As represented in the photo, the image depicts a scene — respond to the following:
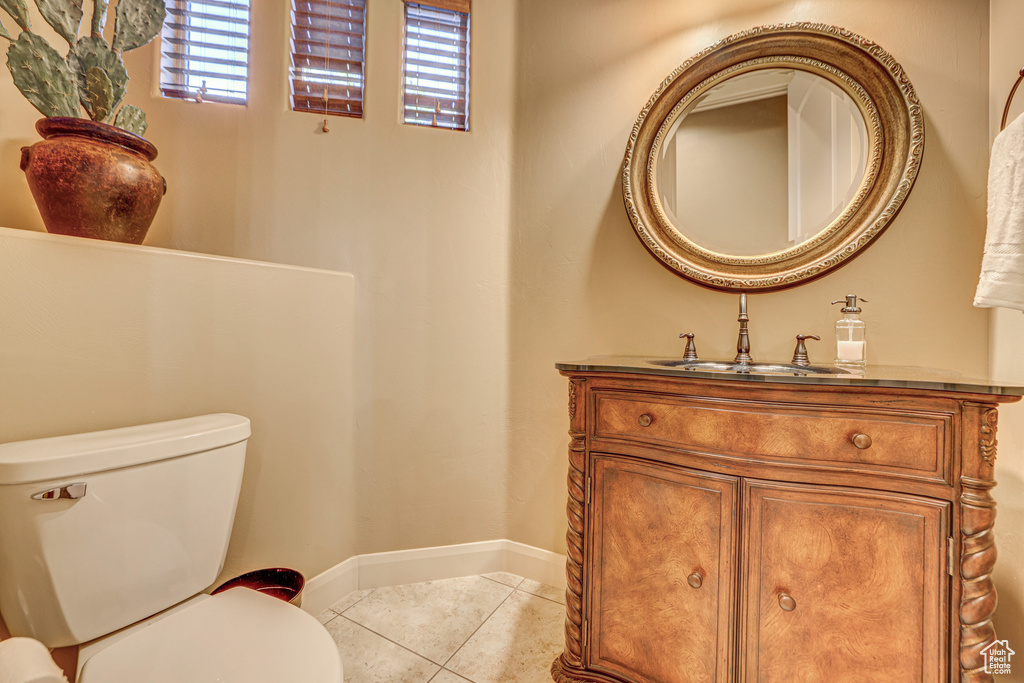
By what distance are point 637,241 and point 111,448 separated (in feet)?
5.10

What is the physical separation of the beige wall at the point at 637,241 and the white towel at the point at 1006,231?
1.09 ft

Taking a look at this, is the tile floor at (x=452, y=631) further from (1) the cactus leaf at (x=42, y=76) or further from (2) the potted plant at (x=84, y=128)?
(1) the cactus leaf at (x=42, y=76)

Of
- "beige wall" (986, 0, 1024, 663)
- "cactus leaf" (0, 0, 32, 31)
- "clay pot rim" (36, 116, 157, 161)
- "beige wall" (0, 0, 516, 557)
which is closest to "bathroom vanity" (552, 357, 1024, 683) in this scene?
"beige wall" (986, 0, 1024, 663)

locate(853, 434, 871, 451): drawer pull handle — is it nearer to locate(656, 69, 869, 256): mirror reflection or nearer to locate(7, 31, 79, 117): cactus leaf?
locate(656, 69, 869, 256): mirror reflection

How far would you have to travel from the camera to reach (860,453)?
866mm

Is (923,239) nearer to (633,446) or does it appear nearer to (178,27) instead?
(633,446)

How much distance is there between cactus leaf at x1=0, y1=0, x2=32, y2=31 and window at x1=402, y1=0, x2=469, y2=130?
100 cm

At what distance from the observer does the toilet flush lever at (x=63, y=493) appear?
77cm

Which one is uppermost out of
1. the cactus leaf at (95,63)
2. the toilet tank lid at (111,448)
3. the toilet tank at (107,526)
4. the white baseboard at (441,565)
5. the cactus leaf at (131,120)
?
the cactus leaf at (95,63)

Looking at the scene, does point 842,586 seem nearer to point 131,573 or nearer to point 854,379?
point 854,379

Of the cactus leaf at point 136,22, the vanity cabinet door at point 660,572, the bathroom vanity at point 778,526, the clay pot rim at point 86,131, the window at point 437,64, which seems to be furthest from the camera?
the window at point 437,64

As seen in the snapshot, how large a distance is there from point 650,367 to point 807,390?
33cm

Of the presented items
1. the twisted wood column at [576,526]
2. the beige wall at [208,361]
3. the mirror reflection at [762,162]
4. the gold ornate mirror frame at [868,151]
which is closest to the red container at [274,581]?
the beige wall at [208,361]

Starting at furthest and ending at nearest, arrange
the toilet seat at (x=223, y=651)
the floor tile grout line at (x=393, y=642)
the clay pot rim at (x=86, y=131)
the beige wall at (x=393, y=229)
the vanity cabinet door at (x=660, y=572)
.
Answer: the beige wall at (x=393, y=229)
the floor tile grout line at (x=393, y=642)
the clay pot rim at (x=86, y=131)
the vanity cabinet door at (x=660, y=572)
the toilet seat at (x=223, y=651)
